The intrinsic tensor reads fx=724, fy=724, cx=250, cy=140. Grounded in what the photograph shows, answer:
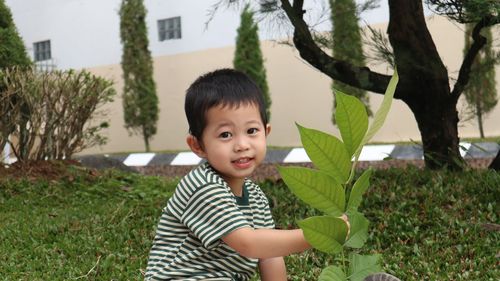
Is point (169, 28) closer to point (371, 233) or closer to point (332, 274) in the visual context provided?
point (371, 233)

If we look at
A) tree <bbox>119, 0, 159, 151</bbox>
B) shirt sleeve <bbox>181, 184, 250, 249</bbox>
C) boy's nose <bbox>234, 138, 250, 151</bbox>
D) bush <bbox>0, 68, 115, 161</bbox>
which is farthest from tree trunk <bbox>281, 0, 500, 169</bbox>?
tree <bbox>119, 0, 159, 151</bbox>

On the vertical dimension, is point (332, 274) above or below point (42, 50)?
above

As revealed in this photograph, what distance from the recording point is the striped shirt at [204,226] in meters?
1.44

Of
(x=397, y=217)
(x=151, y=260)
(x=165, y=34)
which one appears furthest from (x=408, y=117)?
(x=151, y=260)

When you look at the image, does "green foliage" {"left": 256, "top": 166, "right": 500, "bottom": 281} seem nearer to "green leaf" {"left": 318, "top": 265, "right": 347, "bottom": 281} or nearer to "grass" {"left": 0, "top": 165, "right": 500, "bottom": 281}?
"grass" {"left": 0, "top": 165, "right": 500, "bottom": 281}

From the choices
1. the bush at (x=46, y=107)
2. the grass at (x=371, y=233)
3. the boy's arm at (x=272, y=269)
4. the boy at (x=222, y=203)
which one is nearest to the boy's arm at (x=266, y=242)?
the boy at (x=222, y=203)

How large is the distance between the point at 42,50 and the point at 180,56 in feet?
12.7

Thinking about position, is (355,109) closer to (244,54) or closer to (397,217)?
(397,217)

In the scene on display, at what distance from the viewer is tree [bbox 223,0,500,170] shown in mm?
4363

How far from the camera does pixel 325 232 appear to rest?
670 millimetres

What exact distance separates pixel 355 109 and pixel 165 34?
1296 cm

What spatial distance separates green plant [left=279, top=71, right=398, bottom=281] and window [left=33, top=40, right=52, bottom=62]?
14.9 metres

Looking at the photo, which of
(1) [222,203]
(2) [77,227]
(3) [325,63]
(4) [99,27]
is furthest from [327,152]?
(4) [99,27]

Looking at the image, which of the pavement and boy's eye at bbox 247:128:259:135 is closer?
boy's eye at bbox 247:128:259:135
